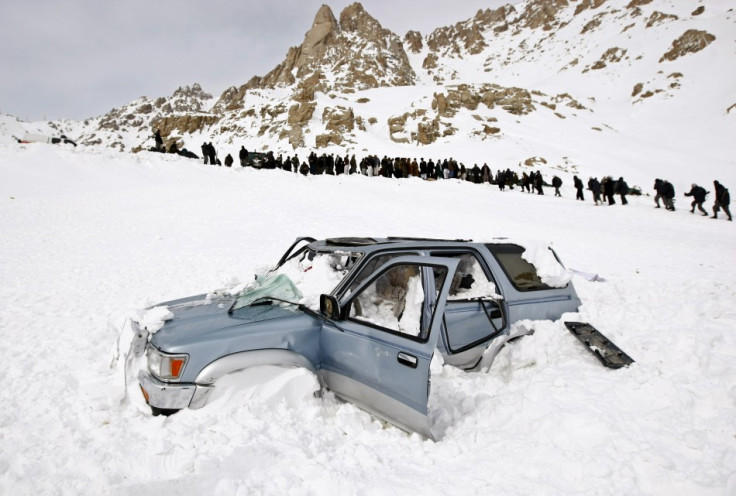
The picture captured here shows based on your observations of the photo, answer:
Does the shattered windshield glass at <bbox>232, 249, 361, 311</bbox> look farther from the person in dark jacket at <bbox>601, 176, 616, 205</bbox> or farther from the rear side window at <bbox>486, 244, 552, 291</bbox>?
the person in dark jacket at <bbox>601, 176, 616, 205</bbox>

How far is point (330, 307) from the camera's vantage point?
3.09 meters

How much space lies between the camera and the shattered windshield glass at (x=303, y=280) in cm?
365

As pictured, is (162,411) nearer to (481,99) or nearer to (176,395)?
(176,395)

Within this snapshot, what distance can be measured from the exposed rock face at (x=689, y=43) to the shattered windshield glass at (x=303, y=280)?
9674 cm

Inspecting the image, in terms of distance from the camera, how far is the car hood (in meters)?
2.92

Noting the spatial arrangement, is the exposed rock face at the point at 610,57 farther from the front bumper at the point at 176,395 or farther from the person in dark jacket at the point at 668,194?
the front bumper at the point at 176,395

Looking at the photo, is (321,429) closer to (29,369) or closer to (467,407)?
(467,407)

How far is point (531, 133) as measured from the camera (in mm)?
46719

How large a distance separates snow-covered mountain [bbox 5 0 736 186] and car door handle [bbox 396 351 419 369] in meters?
38.2

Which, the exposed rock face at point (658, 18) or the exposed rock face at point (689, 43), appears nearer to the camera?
the exposed rock face at point (689, 43)

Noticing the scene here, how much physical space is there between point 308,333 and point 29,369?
3.27m

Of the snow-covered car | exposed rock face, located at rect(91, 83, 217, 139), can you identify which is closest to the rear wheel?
the snow-covered car

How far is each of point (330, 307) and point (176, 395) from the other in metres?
1.36

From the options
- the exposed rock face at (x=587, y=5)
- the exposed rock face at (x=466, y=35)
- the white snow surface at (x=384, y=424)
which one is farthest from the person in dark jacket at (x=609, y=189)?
the exposed rock face at (x=587, y=5)
